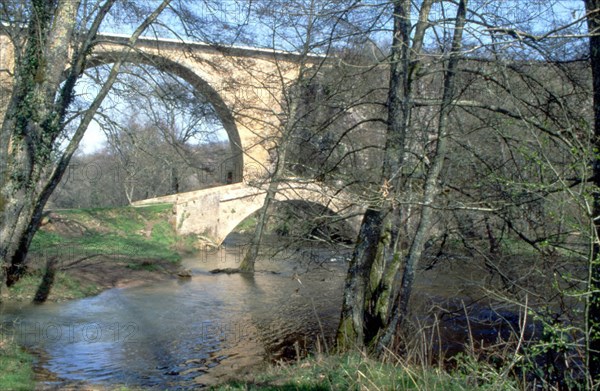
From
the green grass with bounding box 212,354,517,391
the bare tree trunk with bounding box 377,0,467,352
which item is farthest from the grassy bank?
the bare tree trunk with bounding box 377,0,467,352

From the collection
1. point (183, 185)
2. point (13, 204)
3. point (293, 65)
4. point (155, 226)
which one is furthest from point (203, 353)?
point (183, 185)

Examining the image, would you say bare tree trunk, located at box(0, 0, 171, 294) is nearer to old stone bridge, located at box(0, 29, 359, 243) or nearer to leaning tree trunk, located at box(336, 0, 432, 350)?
old stone bridge, located at box(0, 29, 359, 243)

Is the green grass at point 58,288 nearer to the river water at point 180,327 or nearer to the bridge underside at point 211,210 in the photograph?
the river water at point 180,327

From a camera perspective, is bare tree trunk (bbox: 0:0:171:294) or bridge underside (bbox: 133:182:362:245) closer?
bare tree trunk (bbox: 0:0:171:294)

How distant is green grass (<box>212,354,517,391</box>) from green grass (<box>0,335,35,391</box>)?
2.29m

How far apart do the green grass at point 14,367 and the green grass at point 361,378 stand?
7.52 ft

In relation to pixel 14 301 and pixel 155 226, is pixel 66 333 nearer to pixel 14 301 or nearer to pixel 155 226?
pixel 14 301

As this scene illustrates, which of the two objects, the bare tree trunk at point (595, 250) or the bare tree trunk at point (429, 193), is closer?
the bare tree trunk at point (595, 250)

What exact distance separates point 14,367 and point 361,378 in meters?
4.45

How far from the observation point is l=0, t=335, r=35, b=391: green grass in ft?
21.0

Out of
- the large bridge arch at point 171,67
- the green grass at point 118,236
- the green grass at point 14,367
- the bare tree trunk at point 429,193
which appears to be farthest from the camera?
the green grass at point 118,236

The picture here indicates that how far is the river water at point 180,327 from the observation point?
8.41m

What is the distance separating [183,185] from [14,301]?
2518 centimetres

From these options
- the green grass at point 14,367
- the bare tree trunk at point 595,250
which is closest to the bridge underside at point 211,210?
the green grass at point 14,367
